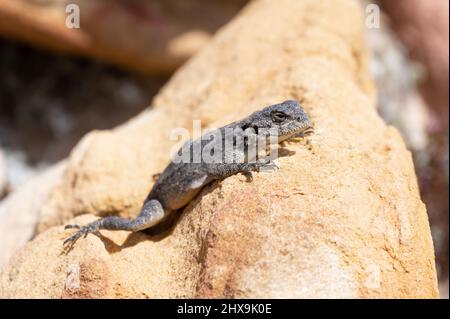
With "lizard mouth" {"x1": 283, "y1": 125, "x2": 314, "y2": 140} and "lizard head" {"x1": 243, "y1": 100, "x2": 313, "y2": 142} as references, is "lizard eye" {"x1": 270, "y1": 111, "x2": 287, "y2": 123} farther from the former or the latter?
"lizard mouth" {"x1": 283, "y1": 125, "x2": 314, "y2": 140}

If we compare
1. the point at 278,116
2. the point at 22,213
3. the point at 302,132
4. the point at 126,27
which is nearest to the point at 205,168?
the point at 278,116

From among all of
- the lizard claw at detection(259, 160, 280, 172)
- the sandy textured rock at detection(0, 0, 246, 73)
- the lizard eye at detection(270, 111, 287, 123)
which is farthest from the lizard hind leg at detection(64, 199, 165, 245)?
the sandy textured rock at detection(0, 0, 246, 73)

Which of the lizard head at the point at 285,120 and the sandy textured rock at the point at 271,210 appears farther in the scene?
the lizard head at the point at 285,120

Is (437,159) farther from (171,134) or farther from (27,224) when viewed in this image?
(27,224)

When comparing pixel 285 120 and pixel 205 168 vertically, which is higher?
pixel 285 120

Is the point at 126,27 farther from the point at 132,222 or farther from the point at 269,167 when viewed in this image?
the point at 269,167

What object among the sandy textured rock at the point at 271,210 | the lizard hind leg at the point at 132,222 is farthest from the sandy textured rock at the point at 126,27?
the lizard hind leg at the point at 132,222

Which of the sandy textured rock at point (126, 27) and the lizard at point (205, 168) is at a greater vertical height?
the sandy textured rock at point (126, 27)

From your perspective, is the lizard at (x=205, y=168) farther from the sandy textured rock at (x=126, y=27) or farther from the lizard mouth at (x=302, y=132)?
the sandy textured rock at (x=126, y=27)
